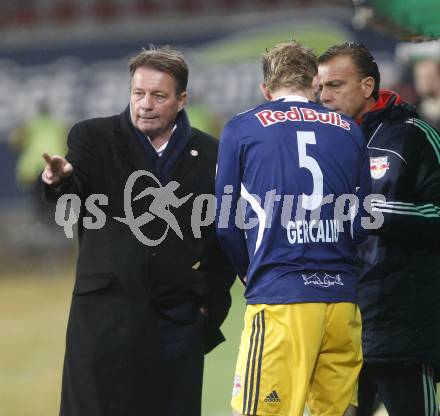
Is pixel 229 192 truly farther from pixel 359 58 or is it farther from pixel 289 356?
pixel 359 58

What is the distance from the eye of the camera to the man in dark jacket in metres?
4.09

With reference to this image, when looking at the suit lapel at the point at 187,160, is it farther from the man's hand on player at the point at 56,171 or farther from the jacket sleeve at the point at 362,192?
the jacket sleeve at the point at 362,192

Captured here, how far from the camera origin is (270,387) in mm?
3537

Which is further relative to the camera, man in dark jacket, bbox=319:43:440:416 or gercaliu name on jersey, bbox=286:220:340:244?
man in dark jacket, bbox=319:43:440:416

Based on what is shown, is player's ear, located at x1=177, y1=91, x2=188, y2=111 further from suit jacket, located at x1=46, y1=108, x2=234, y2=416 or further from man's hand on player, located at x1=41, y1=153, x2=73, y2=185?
man's hand on player, located at x1=41, y1=153, x2=73, y2=185

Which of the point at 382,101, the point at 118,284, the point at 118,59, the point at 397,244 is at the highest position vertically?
the point at 118,59

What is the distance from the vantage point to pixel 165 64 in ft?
13.4

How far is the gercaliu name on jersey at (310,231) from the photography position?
3602 millimetres

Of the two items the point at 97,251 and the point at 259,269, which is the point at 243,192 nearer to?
the point at 259,269

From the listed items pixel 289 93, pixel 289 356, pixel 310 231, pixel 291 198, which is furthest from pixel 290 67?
pixel 289 356

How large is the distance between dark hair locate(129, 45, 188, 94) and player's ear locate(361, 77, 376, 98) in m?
0.74

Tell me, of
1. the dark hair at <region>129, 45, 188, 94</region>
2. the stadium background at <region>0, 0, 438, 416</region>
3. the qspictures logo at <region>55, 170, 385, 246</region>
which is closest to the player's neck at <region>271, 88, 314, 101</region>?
the qspictures logo at <region>55, 170, 385, 246</region>

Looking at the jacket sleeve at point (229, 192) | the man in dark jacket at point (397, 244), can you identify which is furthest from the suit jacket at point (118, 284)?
the man in dark jacket at point (397, 244)

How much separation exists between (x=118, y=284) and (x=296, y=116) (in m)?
0.96
